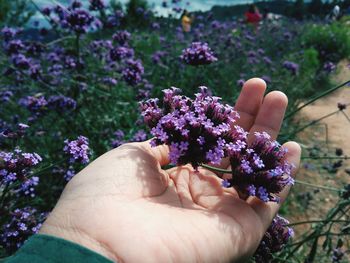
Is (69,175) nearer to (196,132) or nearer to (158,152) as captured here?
(158,152)

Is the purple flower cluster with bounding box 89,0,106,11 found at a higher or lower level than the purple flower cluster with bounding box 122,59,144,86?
higher

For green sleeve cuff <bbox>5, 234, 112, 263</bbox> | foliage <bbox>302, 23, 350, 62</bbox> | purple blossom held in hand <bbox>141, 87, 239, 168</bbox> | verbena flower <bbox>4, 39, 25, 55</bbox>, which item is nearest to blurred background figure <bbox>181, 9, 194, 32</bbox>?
foliage <bbox>302, 23, 350, 62</bbox>

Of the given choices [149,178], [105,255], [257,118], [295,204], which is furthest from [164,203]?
[295,204]

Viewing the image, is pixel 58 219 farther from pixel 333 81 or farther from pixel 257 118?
pixel 333 81

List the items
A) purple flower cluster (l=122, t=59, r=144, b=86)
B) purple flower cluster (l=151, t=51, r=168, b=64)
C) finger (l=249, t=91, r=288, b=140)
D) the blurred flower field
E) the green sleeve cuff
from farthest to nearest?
1. purple flower cluster (l=151, t=51, r=168, b=64)
2. purple flower cluster (l=122, t=59, r=144, b=86)
3. the blurred flower field
4. finger (l=249, t=91, r=288, b=140)
5. the green sleeve cuff

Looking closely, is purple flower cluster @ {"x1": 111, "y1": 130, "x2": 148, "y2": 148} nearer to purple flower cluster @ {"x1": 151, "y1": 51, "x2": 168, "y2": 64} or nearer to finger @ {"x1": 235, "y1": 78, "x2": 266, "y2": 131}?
finger @ {"x1": 235, "y1": 78, "x2": 266, "y2": 131}
